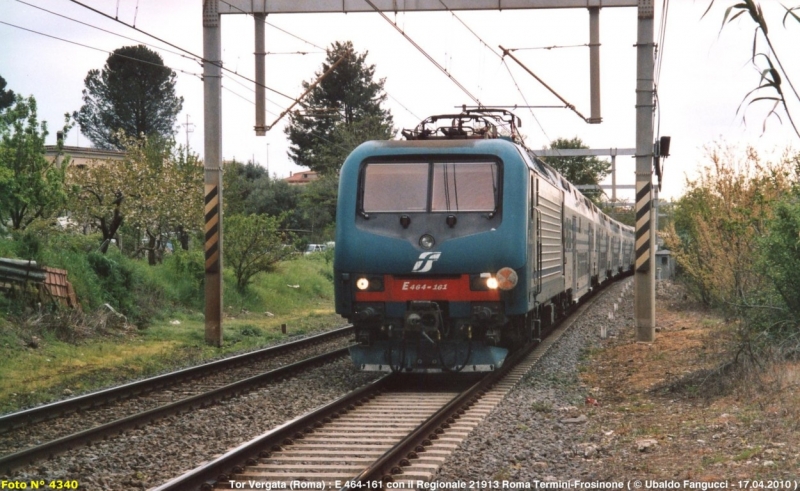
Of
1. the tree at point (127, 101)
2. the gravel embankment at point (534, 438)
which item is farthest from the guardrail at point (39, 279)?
the tree at point (127, 101)

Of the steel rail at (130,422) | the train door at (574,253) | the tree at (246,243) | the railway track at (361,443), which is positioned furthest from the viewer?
the tree at (246,243)

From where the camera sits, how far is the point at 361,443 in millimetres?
8219

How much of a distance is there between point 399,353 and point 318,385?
3.95ft

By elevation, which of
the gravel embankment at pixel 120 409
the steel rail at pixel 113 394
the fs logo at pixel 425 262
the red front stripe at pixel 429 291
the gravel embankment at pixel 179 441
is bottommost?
the gravel embankment at pixel 120 409

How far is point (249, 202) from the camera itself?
189ft

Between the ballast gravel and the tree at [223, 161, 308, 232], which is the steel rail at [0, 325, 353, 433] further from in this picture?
Answer: the tree at [223, 161, 308, 232]

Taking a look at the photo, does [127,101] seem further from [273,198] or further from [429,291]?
[429,291]

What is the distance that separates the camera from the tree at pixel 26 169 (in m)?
19.3

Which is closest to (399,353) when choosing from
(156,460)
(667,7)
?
(156,460)

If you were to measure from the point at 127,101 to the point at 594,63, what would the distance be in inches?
2301

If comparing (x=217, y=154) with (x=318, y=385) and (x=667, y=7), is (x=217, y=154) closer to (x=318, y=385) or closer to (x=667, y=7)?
(x=318, y=385)

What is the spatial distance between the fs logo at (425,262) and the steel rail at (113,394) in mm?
3339

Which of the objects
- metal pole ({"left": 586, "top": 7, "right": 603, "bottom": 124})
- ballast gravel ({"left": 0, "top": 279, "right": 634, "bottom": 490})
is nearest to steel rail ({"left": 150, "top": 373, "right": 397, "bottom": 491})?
ballast gravel ({"left": 0, "top": 279, "right": 634, "bottom": 490})

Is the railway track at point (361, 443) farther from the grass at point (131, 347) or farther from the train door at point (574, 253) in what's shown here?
the train door at point (574, 253)
